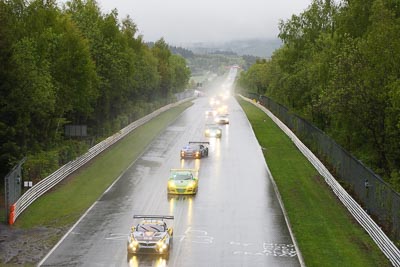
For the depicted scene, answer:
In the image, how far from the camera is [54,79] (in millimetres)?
55281

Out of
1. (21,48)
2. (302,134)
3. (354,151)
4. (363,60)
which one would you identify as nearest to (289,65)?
(302,134)

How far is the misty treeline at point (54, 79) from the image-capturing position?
43.9 m

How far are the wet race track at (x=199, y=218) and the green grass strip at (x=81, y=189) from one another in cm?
98

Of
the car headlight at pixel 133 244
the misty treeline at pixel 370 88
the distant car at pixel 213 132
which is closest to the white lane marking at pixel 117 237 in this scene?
the car headlight at pixel 133 244

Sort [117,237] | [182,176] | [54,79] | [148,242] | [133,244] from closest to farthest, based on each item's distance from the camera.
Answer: [148,242]
[133,244]
[117,237]
[182,176]
[54,79]

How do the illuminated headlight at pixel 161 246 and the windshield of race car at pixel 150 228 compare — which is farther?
the windshield of race car at pixel 150 228

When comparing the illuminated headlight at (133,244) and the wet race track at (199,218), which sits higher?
the illuminated headlight at (133,244)

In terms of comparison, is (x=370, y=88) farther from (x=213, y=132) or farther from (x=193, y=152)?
(x=213, y=132)

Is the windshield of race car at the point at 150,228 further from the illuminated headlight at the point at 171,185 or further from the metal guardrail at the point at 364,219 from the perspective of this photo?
the illuminated headlight at the point at 171,185

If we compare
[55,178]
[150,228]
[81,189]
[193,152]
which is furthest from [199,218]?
[193,152]

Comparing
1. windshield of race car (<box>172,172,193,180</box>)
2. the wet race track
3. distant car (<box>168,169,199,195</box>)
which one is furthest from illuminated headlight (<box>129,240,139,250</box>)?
windshield of race car (<box>172,172,193,180</box>)

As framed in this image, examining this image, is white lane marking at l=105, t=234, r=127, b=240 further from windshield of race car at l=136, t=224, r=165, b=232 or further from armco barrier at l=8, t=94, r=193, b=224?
armco barrier at l=8, t=94, r=193, b=224

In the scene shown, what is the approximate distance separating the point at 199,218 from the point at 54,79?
26.8 metres

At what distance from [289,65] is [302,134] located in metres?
20.3
